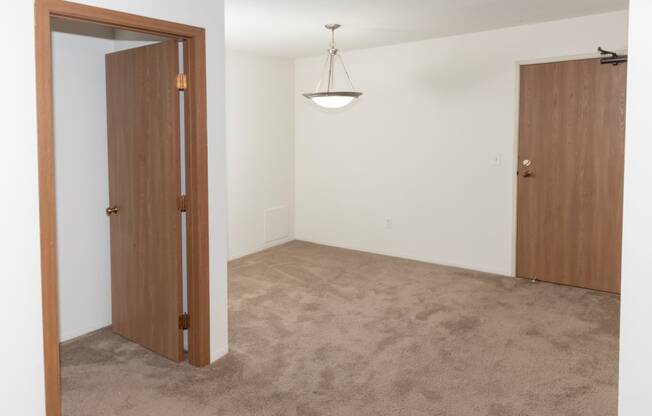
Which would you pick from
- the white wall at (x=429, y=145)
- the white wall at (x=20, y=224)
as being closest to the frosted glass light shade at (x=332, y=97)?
the white wall at (x=429, y=145)

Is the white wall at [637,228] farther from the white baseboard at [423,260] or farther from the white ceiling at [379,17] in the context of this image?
the white baseboard at [423,260]

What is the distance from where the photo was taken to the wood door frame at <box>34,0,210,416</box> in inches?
87.4

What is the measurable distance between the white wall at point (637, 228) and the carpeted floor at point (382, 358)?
1.03 metres

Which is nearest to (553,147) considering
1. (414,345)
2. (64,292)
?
(414,345)

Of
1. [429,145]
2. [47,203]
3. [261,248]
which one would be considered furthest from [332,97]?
[261,248]

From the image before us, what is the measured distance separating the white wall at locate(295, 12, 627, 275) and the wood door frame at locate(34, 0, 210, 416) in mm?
3033

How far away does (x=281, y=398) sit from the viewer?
2.83 metres

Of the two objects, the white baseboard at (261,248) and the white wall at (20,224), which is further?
the white baseboard at (261,248)

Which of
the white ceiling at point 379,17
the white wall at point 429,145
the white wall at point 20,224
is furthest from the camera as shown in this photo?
the white wall at point 429,145

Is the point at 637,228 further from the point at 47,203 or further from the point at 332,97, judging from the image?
the point at 332,97

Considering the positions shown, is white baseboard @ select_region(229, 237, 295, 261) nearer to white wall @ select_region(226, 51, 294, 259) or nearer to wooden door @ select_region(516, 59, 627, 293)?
white wall @ select_region(226, 51, 294, 259)

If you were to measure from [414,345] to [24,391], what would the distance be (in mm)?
2286

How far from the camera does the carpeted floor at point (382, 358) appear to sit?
2.78 meters

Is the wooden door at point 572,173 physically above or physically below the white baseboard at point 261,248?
above
